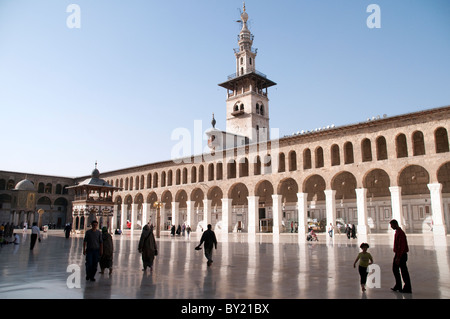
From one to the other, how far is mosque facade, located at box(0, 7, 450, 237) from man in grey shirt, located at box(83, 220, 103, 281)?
A: 1997 cm

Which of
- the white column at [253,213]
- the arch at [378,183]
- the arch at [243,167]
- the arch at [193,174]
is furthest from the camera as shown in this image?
the arch at [193,174]

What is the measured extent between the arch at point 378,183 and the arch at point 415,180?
50.3 inches

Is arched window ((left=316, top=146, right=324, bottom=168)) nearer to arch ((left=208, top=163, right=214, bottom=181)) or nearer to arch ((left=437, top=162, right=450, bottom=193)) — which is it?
arch ((left=437, top=162, right=450, bottom=193))

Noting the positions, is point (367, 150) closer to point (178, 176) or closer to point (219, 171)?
point (219, 171)

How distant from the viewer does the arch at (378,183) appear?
30031 millimetres

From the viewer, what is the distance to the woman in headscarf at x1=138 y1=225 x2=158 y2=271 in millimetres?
8328

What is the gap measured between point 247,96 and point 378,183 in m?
23.1

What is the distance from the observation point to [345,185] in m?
32.5

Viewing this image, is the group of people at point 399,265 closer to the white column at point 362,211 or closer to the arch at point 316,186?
the white column at point 362,211

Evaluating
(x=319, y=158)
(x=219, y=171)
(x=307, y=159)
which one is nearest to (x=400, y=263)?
(x=307, y=159)

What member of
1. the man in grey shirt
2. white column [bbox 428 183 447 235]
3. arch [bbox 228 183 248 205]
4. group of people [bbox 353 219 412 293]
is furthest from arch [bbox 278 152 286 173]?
group of people [bbox 353 219 412 293]

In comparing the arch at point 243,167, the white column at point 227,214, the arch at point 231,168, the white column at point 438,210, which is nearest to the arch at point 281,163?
the arch at point 243,167
